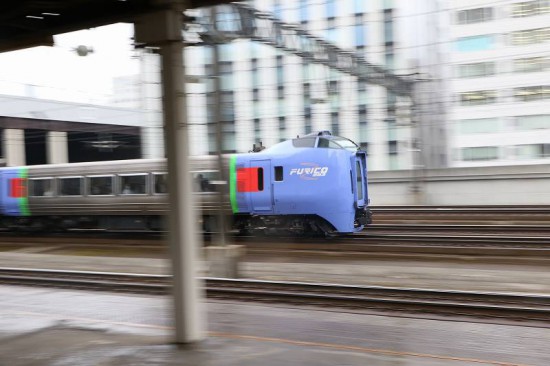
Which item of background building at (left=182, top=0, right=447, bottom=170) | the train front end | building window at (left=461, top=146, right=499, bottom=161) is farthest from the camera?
building window at (left=461, top=146, right=499, bottom=161)

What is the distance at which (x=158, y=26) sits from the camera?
531cm

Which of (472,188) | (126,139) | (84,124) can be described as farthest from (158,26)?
(126,139)

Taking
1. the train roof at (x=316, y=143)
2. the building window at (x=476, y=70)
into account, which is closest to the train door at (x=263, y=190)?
the train roof at (x=316, y=143)

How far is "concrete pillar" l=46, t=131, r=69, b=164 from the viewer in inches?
1494

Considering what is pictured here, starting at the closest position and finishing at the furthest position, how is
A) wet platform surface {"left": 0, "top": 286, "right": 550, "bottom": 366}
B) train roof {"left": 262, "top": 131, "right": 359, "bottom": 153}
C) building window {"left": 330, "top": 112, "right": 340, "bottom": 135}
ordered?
wet platform surface {"left": 0, "top": 286, "right": 550, "bottom": 366}, train roof {"left": 262, "top": 131, "right": 359, "bottom": 153}, building window {"left": 330, "top": 112, "right": 340, "bottom": 135}

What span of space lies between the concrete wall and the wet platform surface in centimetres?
2028

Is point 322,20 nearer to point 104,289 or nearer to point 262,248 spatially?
point 262,248

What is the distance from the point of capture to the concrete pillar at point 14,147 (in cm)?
3481

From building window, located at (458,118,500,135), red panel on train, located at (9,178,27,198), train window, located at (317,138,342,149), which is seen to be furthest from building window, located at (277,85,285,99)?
train window, located at (317,138,342,149)

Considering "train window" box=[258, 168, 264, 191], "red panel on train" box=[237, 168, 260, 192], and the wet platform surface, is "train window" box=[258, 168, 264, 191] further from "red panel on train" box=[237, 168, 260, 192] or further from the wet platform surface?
the wet platform surface

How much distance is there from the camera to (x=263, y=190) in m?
15.4

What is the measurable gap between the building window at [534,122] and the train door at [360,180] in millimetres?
34189

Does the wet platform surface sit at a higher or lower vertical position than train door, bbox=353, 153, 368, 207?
lower

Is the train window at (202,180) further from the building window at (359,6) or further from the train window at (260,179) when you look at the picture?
the building window at (359,6)
